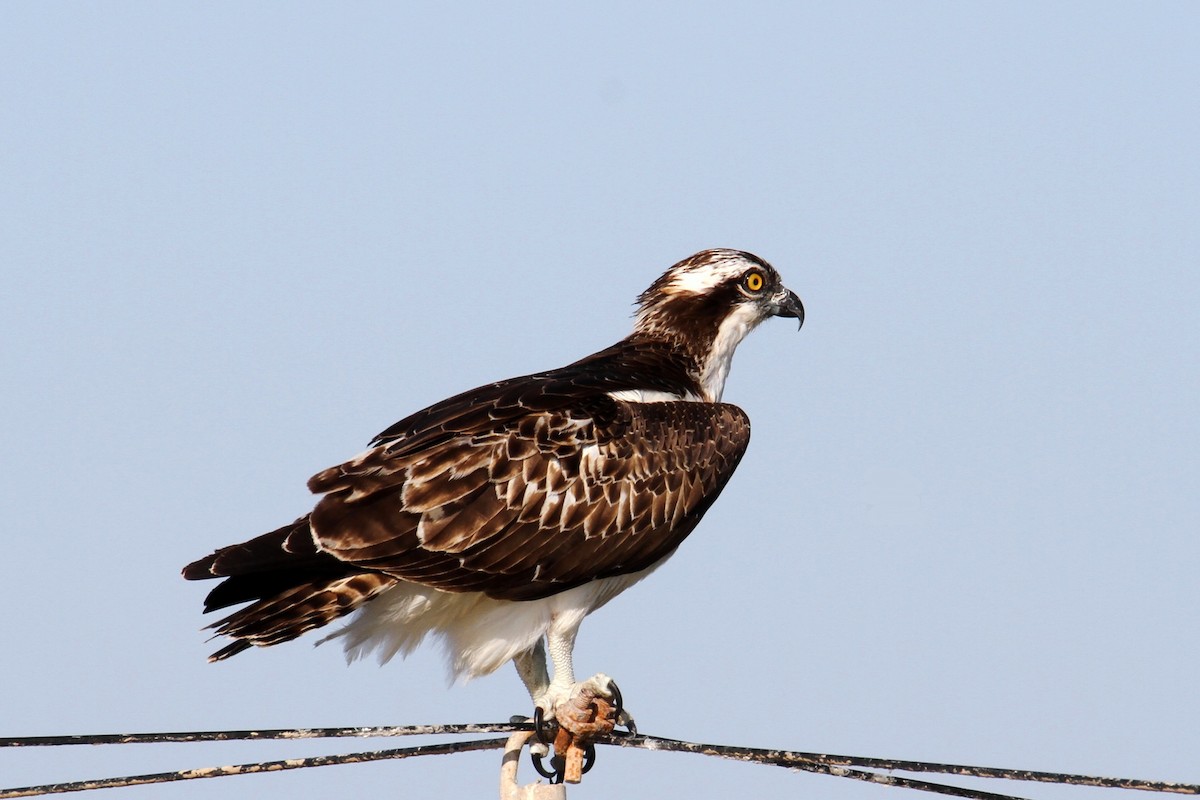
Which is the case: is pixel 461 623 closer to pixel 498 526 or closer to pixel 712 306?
pixel 498 526

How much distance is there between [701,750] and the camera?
24.8 ft

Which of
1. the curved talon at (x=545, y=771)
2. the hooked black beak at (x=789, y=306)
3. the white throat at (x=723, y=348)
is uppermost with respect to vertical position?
the hooked black beak at (x=789, y=306)

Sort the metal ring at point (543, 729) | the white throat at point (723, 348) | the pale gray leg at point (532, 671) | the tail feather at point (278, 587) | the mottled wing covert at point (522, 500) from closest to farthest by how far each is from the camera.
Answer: the metal ring at point (543, 729), the tail feather at point (278, 587), the mottled wing covert at point (522, 500), the pale gray leg at point (532, 671), the white throat at point (723, 348)

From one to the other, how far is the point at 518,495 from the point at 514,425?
0.42 metres

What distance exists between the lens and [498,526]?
378 inches

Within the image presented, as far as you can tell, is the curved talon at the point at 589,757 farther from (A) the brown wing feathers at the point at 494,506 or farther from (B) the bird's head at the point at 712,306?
(B) the bird's head at the point at 712,306

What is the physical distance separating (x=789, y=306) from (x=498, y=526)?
11.4ft

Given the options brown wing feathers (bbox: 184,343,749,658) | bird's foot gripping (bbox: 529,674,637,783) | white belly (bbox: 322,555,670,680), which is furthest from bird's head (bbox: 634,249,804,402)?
bird's foot gripping (bbox: 529,674,637,783)

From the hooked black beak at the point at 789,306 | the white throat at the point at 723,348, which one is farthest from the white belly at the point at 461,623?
the hooked black beak at the point at 789,306

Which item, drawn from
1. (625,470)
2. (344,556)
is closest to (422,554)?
(344,556)

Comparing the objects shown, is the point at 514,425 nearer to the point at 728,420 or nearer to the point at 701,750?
the point at 728,420

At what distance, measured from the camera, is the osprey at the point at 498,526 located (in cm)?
917

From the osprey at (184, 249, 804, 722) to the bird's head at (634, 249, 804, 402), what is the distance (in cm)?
85

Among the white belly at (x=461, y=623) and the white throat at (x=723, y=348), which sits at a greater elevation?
the white throat at (x=723, y=348)
